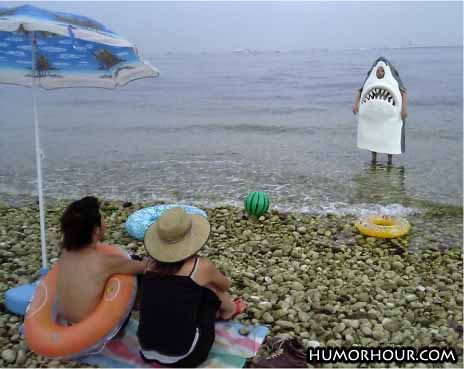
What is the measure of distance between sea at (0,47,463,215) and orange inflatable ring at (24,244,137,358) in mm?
1694

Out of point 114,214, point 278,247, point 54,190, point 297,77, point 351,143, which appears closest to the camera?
point 278,247

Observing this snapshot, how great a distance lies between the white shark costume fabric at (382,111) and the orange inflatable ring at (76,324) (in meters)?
7.08

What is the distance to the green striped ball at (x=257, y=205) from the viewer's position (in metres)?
6.48

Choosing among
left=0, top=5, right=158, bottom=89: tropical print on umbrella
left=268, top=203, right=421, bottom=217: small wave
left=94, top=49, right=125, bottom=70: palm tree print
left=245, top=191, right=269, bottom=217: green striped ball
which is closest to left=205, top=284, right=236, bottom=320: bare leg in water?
left=0, top=5, right=158, bottom=89: tropical print on umbrella

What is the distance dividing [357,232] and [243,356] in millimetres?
3092

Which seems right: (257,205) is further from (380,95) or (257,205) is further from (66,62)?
(380,95)

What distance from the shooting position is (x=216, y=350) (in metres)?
3.38

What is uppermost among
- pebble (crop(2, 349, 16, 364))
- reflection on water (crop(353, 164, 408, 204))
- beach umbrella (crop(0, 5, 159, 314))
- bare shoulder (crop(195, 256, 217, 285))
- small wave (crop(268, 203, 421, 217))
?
beach umbrella (crop(0, 5, 159, 314))

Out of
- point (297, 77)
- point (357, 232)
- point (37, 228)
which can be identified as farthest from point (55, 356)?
point (297, 77)

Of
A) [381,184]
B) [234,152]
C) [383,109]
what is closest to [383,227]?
[381,184]

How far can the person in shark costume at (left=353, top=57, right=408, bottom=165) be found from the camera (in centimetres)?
910

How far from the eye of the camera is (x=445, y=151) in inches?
480

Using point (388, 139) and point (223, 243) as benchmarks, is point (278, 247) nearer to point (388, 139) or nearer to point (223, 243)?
point (223, 243)

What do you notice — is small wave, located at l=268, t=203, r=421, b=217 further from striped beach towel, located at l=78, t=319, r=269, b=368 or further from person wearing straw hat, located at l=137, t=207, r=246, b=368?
person wearing straw hat, located at l=137, t=207, r=246, b=368
